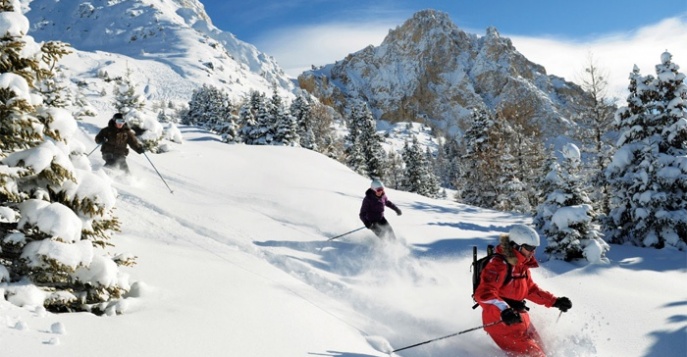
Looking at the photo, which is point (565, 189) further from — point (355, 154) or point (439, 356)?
point (355, 154)

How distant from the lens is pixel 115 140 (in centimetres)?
1327

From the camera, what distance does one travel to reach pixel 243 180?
54.1 ft

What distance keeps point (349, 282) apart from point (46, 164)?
Result: 5.83m

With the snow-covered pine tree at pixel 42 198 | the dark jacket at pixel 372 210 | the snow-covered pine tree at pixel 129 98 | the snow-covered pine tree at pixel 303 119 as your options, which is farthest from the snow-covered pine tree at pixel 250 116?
the snow-covered pine tree at pixel 42 198

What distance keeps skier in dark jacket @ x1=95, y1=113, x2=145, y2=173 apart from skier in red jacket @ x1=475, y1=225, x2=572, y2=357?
10954mm

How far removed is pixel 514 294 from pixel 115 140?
1171cm

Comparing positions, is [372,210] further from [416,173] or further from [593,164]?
[416,173]

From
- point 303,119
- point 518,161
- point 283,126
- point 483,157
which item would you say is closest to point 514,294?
point 518,161

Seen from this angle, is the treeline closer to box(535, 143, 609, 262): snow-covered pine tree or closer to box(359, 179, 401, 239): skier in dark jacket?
box(535, 143, 609, 262): snow-covered pine tree

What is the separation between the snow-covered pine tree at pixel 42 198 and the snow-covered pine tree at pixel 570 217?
10404 millimetres

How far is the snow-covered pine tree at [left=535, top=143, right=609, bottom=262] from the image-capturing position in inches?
452

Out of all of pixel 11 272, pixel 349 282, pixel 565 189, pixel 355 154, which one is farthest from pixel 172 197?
pixel 355 154

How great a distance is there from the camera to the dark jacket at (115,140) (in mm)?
13232

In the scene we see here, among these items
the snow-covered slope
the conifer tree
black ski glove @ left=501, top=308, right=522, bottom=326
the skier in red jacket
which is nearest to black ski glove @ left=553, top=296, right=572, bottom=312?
the skier in red jacket
